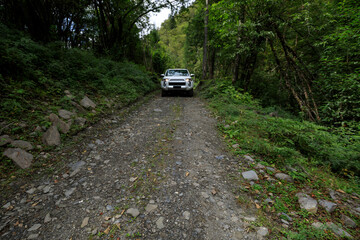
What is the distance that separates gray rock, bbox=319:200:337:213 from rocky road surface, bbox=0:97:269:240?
1129 millimetres

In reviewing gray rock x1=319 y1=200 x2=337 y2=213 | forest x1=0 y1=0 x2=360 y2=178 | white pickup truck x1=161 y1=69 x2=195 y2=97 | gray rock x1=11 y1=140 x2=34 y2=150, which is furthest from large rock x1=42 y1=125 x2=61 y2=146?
white pickup truck x1=161 y1=69 x2=195 y2=97

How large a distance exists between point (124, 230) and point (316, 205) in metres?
2.75

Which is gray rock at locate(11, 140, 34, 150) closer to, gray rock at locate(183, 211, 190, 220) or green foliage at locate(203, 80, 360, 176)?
gray rock at locate(183, 211, 190, 220)

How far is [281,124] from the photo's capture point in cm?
445

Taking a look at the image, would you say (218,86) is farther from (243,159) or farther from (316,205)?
(316,205)

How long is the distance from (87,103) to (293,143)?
6409mm

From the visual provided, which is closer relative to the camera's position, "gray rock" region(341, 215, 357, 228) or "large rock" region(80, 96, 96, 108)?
"gray rock" region(341, 215, 357, 228)

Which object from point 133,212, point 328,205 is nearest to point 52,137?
point 133,212

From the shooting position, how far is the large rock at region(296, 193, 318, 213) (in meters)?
2.11

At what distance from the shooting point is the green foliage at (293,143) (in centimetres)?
318

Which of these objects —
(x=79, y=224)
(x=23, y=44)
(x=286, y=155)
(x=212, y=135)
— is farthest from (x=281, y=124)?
(x=23, y=44)

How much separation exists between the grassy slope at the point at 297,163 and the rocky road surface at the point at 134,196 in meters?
0.50

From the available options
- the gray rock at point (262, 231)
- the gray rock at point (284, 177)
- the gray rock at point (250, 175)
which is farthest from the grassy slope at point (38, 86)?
the gray rock at point (284, 177)

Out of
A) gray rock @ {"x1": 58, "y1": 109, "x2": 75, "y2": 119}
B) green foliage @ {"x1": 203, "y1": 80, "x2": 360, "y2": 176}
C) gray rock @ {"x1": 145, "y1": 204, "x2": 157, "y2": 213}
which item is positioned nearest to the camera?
gray rock @ {"x1": 145, "y1": 204, "x2": 157, "y2": 213}
